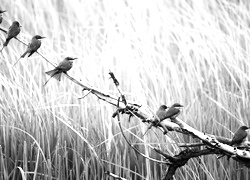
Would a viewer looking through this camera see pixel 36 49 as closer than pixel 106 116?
Yes

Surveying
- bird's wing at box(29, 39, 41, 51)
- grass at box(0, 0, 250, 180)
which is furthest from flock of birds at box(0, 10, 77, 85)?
grass at box(0, 0, 250, 180)

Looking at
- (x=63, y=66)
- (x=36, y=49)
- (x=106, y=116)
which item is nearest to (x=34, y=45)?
(x=36, y=49)

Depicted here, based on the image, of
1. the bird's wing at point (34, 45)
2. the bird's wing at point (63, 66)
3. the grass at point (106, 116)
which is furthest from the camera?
the grass at point (106, 116)

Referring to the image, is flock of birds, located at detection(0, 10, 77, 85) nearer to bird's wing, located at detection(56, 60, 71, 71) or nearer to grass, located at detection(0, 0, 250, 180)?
bird's wing, located at detection(56, 60, 71, 71)

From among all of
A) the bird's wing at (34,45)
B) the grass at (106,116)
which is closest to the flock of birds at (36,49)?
the bird's wing at (34,45)

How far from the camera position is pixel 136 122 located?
2244 millimetres

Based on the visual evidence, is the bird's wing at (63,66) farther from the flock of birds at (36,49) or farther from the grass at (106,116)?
the grass at (106,116)

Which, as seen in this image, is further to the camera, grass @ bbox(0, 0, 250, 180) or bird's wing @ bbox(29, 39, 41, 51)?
grass @ bbox(0, 0, 250, 180)

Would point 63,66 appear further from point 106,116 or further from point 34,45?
point 106,116

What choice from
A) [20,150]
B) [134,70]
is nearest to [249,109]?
[134,70]

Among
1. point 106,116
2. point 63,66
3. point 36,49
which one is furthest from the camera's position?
point 106,116

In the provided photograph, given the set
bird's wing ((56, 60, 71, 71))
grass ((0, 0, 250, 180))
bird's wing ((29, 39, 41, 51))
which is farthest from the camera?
grass ((0, 0, 250, 180))

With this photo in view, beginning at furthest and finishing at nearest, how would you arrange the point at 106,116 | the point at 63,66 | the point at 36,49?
the point at 106,116 → the point at 36,49 → the point at 63,66

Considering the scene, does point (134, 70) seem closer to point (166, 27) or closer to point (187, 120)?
point (187, 120)
